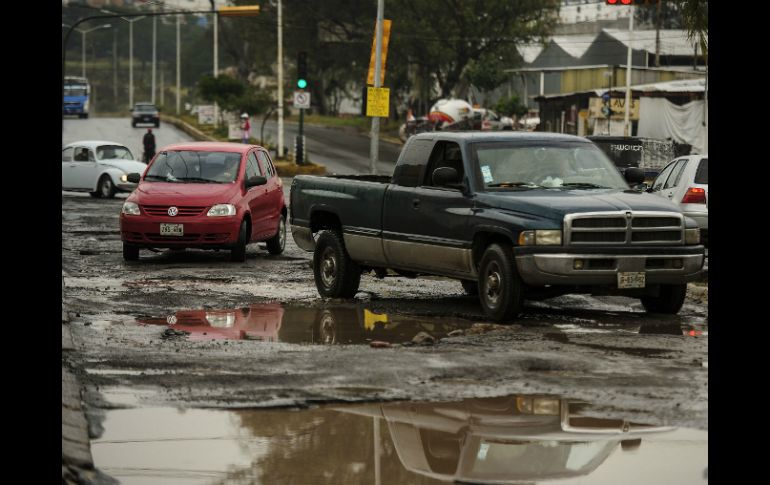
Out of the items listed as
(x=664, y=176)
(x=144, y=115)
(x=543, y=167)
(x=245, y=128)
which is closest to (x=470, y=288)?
(x=543, y=167)

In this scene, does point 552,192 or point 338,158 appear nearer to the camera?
point 552,192

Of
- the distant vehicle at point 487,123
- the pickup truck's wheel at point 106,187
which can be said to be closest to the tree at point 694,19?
the pickup truck's wheel at point 106,187

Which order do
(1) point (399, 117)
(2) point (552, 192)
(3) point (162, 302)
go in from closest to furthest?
(2) point (552, 192), (3) point (162, 302), (1) point (399, 117)

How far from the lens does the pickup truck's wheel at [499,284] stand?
13.4m

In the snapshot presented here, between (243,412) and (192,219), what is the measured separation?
37.0ft

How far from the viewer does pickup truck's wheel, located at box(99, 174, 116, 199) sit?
127 ft

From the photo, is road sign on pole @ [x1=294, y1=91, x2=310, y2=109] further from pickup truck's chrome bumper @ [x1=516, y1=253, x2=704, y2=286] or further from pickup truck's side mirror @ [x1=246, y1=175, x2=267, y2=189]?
pickup truck's chrome bumper @ [x1=516, y1=253, x2=704, y2=286]

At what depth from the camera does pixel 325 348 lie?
12.0 meters

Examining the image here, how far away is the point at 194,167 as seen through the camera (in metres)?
21.4

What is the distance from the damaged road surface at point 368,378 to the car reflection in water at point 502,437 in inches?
0.8

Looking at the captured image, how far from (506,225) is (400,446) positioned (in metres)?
5.70

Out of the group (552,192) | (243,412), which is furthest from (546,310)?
(243,412)

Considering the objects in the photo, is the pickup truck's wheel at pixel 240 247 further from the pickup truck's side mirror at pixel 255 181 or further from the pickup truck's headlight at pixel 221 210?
the pickup truck's side mirror at pixel 255 181

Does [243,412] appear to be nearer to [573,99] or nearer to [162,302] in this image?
[162,302]
